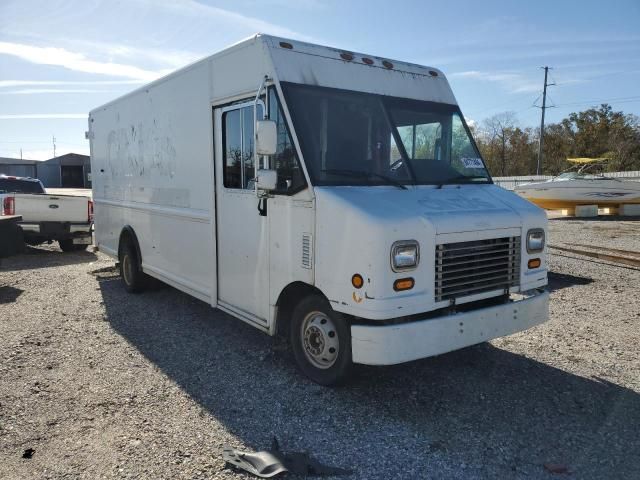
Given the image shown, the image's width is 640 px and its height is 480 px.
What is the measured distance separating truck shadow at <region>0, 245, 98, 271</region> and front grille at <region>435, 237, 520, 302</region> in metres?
9.12

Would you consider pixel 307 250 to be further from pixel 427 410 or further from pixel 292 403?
pixel 427 410

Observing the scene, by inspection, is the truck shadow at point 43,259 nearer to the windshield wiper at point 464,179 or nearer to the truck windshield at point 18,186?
the truck windshield at point 18,186

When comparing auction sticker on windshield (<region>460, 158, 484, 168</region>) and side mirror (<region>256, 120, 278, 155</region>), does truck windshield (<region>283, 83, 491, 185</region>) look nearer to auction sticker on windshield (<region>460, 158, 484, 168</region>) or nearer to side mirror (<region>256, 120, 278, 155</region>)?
auction sticker on windshield (<region>460, 158, 484, 168</region>)

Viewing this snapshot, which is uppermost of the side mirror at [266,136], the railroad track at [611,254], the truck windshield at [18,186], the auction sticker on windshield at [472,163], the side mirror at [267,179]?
the side mirror at [266,136]

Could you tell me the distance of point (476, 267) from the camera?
165 inches

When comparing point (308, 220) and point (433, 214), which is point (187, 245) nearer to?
point (308, 220)

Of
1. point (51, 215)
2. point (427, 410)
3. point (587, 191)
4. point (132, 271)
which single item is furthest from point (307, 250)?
point (587, 191)

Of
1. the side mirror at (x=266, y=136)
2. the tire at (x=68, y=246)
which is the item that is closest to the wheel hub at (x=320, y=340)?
the side mirror at (x=266, y=136)

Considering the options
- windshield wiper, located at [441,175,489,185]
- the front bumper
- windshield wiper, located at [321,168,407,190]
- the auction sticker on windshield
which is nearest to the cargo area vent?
windshield wiper, located at [321,168,407,190]

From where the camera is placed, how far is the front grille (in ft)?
13.0

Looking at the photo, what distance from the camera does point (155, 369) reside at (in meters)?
4.85

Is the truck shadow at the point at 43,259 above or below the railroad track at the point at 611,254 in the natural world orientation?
below

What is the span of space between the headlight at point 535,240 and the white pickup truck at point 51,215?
1042 cm

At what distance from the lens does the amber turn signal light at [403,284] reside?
12.1 ft
